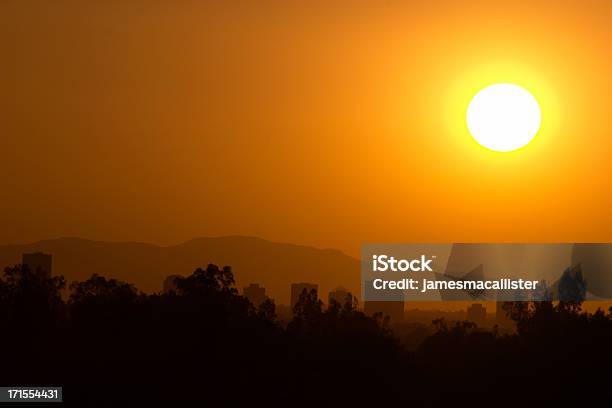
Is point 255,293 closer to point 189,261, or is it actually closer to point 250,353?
point 189,261

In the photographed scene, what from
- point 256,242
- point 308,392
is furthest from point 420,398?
point 256,242

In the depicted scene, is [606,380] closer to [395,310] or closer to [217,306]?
[217,306]

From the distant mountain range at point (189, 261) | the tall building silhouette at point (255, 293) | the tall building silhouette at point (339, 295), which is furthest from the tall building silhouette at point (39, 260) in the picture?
the tall building silhouette at point (339, 295)

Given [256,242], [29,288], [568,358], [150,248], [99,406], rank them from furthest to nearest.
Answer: [256,242]
[150,248]
[29,288]
[568,358]
[99,406]

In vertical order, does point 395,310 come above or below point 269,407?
above

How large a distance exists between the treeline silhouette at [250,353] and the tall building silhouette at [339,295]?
54.2 feet

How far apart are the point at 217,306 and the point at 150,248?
3446 inches

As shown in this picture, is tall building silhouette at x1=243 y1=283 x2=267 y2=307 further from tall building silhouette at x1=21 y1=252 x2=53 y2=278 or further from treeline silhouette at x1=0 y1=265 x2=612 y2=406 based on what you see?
treeline silhouette at x1=0 y1=265 x2=612 y2=406

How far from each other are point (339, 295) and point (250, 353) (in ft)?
168

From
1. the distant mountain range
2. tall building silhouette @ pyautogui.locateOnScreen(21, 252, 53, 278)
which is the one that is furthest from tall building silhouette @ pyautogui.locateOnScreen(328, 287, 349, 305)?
tall building silhouette @ pyautogui.locateOnScreen(21, 252, 53, 278)

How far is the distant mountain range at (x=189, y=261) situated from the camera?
13025 cm

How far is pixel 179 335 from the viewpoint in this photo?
79438 mm

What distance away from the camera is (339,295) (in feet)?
433

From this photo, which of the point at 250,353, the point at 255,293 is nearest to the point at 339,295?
the point at 255,293
